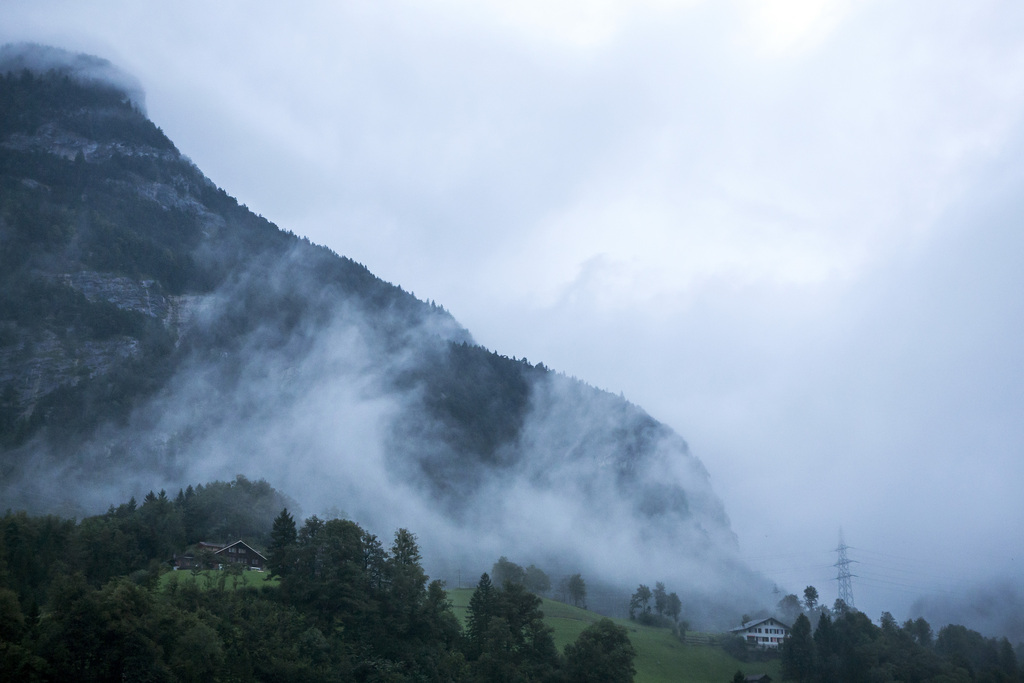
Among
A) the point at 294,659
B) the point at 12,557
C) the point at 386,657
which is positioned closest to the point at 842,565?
the point at 386,657

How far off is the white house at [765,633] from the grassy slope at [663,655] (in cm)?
857

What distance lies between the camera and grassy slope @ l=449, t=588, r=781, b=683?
369 feet

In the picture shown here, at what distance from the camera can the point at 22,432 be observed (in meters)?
166

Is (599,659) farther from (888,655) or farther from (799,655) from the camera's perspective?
(888,655)

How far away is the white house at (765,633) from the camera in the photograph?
452 feet

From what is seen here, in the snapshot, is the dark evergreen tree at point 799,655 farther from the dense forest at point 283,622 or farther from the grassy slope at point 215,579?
the grassy slope at point 215,579

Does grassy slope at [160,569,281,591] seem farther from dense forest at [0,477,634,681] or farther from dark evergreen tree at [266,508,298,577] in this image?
dark evergreen tree at [266,508,298,577]

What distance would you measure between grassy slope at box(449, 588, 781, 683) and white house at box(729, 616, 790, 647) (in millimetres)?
8573

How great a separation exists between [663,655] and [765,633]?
30.1 metres

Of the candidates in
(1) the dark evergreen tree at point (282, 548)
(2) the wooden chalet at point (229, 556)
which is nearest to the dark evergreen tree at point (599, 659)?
(1) the dark evergreen tree at point (282, 548)

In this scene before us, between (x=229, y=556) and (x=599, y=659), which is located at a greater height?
(x=229, y=556)

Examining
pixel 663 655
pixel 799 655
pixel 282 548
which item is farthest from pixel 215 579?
pixel 799 655

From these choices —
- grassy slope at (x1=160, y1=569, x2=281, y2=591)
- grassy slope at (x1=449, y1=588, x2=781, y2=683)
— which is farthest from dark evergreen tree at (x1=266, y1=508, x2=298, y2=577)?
grassy slope at (x1=449, y1=588, x2=781, y2=683)

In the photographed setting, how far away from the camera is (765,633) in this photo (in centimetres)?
14000
